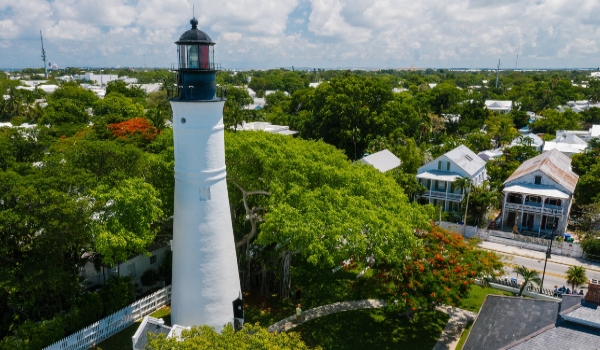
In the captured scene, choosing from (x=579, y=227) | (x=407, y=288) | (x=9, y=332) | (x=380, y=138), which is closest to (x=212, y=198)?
(x=407, y=288)

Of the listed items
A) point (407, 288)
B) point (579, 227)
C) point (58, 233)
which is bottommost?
point (579, 227)

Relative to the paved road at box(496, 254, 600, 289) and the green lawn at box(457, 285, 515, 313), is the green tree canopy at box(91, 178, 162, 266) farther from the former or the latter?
the paved road at box(496, 254, 600, 289)

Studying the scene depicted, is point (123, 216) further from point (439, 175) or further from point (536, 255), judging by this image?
point (439, 175)

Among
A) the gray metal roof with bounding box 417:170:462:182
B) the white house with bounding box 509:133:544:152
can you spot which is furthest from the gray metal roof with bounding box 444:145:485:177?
the white house with bounding box 509:133:544:152

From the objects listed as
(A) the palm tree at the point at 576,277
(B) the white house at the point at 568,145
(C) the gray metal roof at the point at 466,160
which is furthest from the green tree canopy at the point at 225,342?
(B) the white house at the point at 568,145

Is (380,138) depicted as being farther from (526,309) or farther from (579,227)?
(526,309)

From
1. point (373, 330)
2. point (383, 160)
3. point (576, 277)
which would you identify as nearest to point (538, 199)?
point (576, 277)
